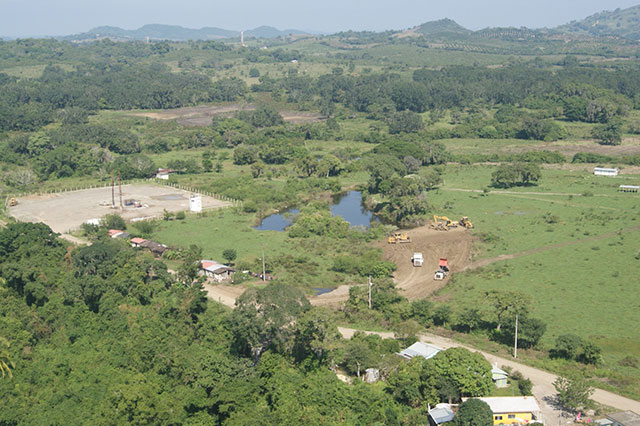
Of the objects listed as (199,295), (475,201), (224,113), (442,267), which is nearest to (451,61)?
(224,113)

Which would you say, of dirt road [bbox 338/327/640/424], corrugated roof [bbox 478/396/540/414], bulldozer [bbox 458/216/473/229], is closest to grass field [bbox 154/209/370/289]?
bulldozer [bbox 458/216/473/229]

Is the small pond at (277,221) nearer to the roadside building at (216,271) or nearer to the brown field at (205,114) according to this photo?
the roadside building at (216,271)

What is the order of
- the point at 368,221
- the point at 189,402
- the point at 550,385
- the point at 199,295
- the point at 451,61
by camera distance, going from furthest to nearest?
1. the point at 451,61
2. the point at 368,221
3. the point at 199,295
4. the point at 550,385
5. the point at 189,402

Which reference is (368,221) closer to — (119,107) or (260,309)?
(260,309)

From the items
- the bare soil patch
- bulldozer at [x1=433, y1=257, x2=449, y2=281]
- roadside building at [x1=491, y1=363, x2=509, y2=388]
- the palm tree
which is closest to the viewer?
roadside building at [x1=491, y1=363, x2=509, y2=388]

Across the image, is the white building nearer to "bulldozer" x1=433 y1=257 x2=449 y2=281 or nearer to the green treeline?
"bulldozer" x1=433 y1=257 x2=449 y2=281
